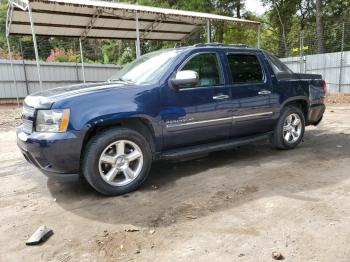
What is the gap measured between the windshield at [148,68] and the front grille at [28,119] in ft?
4.58

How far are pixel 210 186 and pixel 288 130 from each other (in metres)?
2.52

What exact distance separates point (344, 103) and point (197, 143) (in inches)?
392

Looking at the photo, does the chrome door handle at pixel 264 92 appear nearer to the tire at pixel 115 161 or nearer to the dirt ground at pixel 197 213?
the dirt ground at pixel 197 213

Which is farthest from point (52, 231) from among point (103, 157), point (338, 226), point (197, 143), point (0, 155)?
point (0, 155)

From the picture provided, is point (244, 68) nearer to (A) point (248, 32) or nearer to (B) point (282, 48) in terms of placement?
(B) point (282, 48)

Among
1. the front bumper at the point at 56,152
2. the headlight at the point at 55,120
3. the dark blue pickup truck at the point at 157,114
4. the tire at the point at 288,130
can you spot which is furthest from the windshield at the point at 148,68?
→ the tire at the point at 288,130

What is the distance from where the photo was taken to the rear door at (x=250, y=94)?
5.14 m

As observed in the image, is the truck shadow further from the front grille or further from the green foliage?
the green foliage

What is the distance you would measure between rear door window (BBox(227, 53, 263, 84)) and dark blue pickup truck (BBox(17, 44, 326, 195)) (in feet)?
0.06

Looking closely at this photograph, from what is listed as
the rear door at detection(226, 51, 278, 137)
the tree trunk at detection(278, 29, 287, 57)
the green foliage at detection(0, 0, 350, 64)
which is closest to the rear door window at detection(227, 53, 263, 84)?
the rear door at detection(226, 51, 278, 137)

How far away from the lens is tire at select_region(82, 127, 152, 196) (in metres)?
3.91

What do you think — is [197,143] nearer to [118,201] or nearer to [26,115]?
[118,201]

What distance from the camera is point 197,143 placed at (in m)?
4.82

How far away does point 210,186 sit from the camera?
14.2 ft
